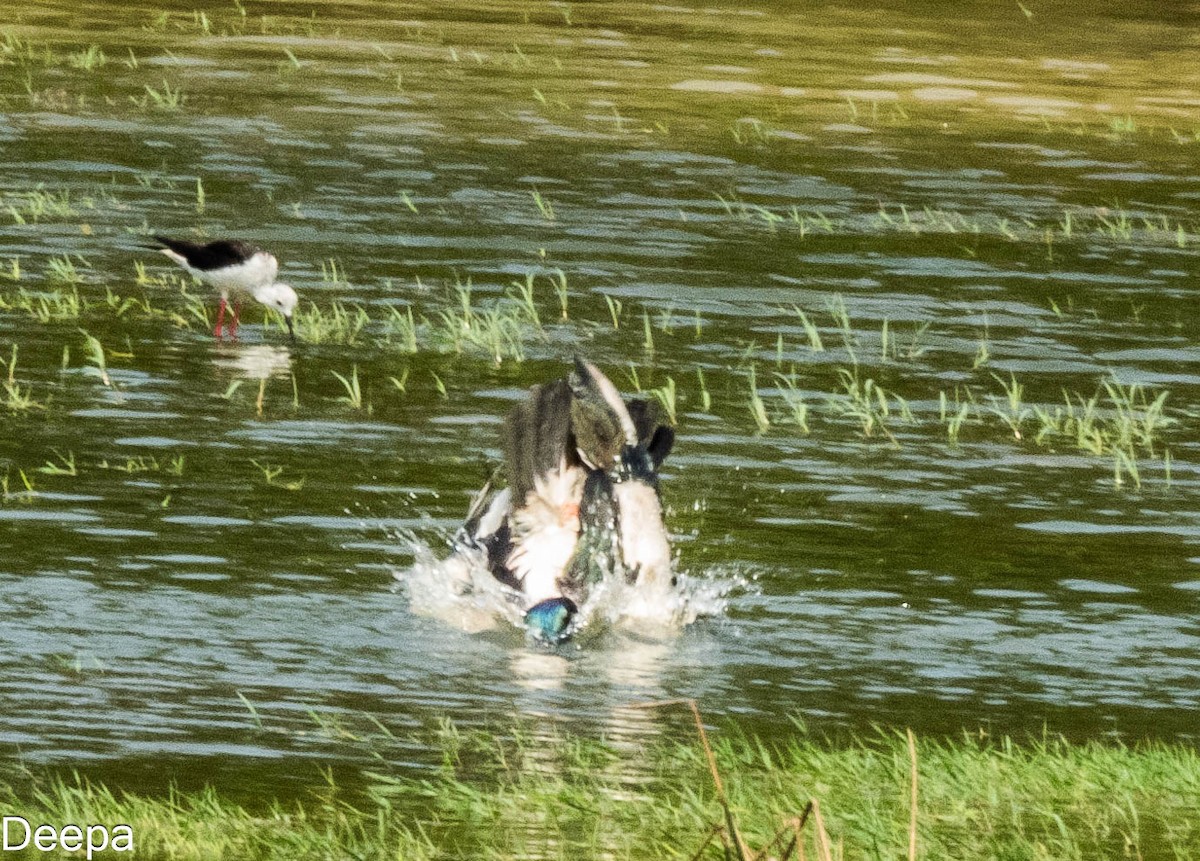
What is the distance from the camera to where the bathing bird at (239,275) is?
44.9 ft

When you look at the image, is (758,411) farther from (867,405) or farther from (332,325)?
(332,325)

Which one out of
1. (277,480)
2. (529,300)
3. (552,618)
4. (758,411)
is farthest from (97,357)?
(552,618)

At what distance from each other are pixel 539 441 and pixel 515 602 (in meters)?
0.57

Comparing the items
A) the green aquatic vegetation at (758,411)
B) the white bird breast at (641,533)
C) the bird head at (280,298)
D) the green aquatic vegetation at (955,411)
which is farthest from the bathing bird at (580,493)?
the bird head at (280,298)

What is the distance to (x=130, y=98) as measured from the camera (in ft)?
69.5

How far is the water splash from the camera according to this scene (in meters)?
9.30

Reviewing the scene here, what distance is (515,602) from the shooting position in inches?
372

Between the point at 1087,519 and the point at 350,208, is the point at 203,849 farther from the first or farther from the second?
the point at 350,208

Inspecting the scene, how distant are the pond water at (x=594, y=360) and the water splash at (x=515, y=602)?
5 cm

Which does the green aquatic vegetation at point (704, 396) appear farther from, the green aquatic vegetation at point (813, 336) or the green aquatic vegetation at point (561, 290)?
the green aquatic vegetation at point (561, 290)

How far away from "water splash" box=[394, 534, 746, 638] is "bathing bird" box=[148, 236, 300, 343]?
4.23m

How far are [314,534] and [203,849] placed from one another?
3.80 m

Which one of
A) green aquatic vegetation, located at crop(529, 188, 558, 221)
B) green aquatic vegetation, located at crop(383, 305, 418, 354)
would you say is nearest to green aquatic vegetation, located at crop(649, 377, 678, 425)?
green aquatic vegetation, located at crop(383, 305, 418, 354)

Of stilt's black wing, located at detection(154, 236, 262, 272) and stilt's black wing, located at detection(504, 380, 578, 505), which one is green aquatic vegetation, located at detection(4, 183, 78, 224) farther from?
stilt's black wing, located at detection(504, 380, 578, 505)
